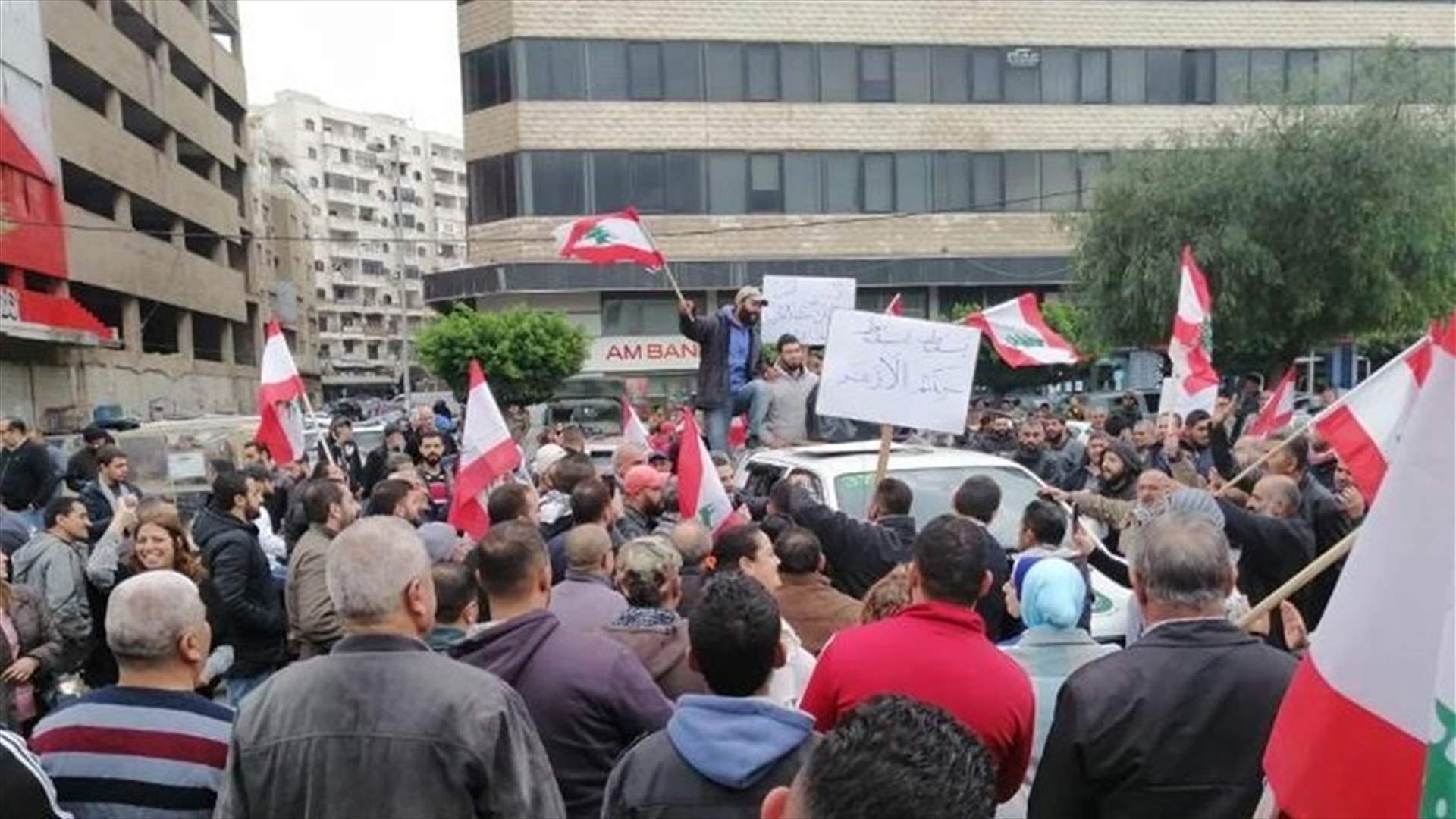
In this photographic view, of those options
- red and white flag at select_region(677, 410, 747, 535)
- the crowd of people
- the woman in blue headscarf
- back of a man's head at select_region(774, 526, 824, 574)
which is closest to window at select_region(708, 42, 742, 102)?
red and white flag at select_region(677, 410, 747, 535)

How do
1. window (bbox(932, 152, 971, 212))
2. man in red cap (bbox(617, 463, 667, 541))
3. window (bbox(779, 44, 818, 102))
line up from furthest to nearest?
window (bbox(932, 152, 971, 212)) < window (bbox(779, 44, 818, 102)) < man in red cap (bbox(617, 463, 667, 541))

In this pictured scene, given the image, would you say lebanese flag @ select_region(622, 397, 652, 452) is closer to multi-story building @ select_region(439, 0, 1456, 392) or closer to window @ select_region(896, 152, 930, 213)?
multi-story building @ select_region(439, 0, 1456, 392)

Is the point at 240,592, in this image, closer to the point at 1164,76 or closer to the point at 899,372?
the point at 899,372

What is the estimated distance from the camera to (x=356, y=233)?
114 meters

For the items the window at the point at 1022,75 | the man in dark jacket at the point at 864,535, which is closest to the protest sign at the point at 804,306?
the man in dark jacket at the point at 864,535

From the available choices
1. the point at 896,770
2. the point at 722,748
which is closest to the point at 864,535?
the point at 722,748

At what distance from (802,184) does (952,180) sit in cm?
498

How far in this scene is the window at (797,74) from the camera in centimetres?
3872

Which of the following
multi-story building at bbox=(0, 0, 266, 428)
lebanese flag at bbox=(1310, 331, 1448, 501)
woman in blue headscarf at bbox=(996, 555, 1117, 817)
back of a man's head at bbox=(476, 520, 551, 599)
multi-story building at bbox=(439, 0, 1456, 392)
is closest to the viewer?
back of a man's head at bbox=(476, 520, 551, 599)

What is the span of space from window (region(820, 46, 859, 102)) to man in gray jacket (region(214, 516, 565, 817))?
37653 millimetres

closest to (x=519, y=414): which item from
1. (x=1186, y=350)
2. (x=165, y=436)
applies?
(x=165, y=436)

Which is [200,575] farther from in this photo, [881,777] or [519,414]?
[519,414]

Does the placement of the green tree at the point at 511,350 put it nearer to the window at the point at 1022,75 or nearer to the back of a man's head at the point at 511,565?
the window at the point at 1022,75

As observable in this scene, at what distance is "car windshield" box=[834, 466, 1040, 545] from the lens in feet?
23.8
